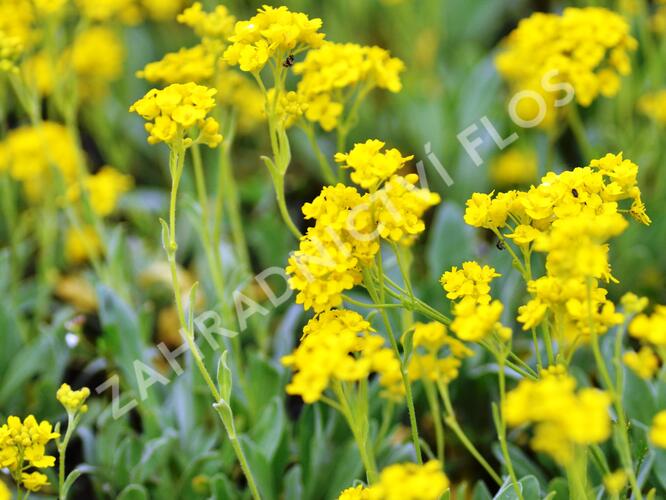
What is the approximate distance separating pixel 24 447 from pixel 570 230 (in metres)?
0.99

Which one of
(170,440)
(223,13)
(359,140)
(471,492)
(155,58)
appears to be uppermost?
(223,13)

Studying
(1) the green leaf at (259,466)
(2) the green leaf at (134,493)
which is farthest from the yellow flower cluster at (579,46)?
(2) the green leaf at (134,493)

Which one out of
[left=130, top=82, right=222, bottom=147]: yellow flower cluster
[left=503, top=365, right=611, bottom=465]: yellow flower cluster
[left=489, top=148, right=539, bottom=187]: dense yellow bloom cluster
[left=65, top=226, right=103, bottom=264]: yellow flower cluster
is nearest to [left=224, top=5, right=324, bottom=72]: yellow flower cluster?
[left=130, top=82, right=222, bottom=147]: yellow flower cluster

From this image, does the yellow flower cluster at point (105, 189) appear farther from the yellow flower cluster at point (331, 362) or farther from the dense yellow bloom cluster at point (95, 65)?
the yellow flower cluster at point (331, 362)

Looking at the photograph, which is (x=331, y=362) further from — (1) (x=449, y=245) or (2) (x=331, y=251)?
(1) (x=449, y=245)

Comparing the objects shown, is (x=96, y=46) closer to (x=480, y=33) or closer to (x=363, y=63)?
(x=480, y=33)

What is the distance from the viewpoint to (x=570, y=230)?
130 centimetres

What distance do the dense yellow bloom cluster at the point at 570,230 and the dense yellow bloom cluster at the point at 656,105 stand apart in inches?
47.9

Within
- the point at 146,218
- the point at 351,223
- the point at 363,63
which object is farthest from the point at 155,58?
the point at 351,223

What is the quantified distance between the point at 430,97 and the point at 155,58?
1.38 metres

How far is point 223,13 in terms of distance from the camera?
2121mm

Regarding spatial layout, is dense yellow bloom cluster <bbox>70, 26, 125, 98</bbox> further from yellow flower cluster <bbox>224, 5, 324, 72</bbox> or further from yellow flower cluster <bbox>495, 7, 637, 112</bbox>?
yellow flower cluster <bbox>224, 5, 324, 72</bbox>

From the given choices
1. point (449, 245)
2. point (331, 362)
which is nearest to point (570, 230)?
point (331, 362)

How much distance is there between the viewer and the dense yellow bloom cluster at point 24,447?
1552mm
